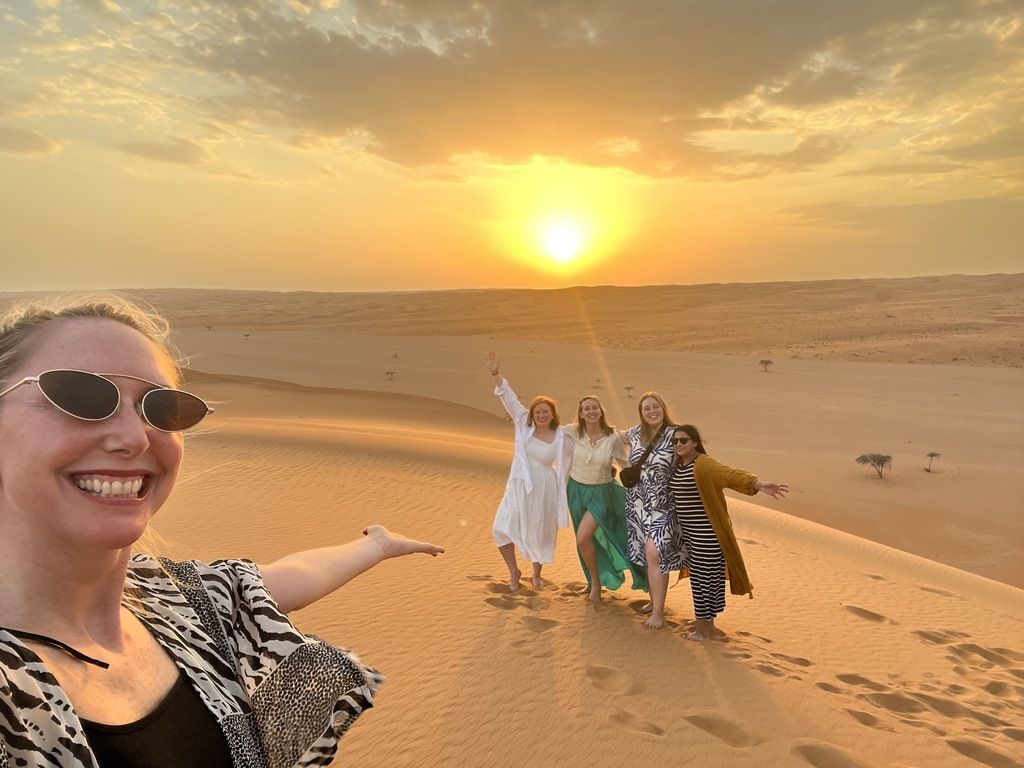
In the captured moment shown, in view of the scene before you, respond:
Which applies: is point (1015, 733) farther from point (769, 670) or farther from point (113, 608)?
point (113, 608)

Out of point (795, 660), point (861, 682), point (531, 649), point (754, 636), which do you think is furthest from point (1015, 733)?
point (531, 649)

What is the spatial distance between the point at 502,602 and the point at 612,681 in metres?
1.83

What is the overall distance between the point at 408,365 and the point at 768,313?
40122 mm

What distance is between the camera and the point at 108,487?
1.40 m

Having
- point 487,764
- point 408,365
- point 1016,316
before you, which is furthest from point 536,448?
point 1016,316

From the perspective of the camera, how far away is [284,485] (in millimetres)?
11297

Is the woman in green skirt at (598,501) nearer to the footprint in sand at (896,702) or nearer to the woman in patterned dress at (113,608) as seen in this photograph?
the footprint in sand at (896,702)

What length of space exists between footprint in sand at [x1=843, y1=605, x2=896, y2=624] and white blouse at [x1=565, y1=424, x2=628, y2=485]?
3.07 metres

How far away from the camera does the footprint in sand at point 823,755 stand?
4.23m

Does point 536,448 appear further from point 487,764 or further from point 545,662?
point 487,764

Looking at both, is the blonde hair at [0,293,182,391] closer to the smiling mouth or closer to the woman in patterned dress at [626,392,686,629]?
the smiling mouth

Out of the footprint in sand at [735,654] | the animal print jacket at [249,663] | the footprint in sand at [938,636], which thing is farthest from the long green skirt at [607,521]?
the animal print jacket at [249,663]

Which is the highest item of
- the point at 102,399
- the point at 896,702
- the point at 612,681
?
the point at 102,399

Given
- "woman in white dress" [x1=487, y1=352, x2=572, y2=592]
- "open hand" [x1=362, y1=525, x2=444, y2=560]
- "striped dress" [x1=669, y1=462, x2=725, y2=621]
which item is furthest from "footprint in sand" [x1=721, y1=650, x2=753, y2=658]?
"open hand" [x1=362, y1=525, x2=444, y2=560]
